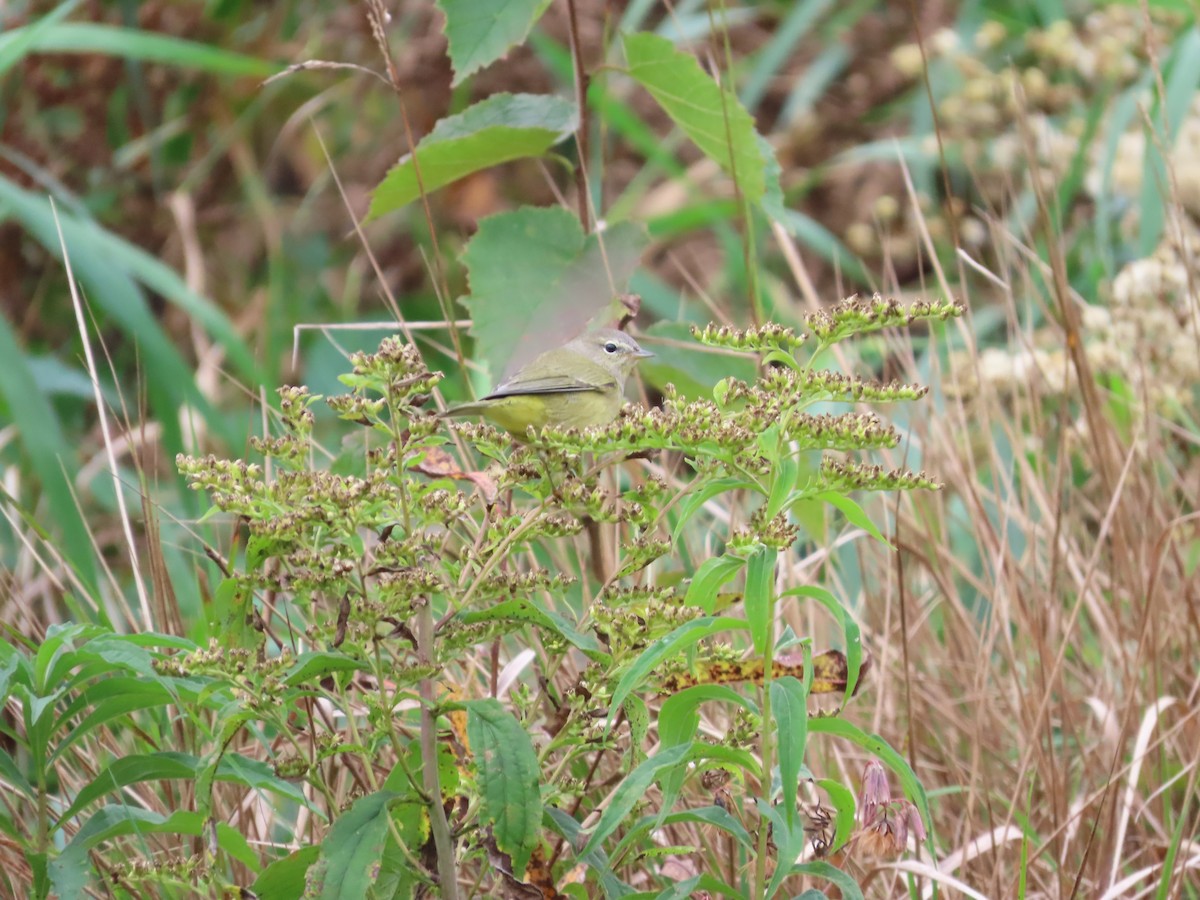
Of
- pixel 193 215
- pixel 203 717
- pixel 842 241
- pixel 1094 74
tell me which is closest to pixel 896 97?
pixel 842 241

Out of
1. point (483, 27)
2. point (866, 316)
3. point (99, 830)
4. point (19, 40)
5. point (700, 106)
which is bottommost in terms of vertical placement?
point (99, 830)

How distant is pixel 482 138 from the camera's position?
2.51 meters

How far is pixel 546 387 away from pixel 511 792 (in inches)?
44.7

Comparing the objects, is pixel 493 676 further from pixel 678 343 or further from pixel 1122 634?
pixel 1122 634

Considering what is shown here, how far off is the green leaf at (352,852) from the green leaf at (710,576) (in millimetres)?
406

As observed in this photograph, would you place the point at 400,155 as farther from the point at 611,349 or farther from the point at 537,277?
the point at 537,277

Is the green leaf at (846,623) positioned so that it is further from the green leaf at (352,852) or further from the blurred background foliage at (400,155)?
the blurred background foliage at (400,155)

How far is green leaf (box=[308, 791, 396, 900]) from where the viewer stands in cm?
152

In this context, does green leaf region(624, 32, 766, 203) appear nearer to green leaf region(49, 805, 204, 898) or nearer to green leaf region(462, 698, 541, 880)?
green leaf region(462, 698, 541, 880)

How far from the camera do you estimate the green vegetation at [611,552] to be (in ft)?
5.28

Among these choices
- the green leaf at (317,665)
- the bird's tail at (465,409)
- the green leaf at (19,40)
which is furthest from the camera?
the green leaf at (19,40)

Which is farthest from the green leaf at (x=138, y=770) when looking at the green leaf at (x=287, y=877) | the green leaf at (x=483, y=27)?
the green leaf at (x=483, y=27)

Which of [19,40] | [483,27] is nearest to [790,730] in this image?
[483,27]

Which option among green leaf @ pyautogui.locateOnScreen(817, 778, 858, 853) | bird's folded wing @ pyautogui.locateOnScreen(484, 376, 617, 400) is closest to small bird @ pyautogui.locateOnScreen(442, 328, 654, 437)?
bird's folded wing @ pyautogui.locateOnScreen(484, 376, 617, 400)
